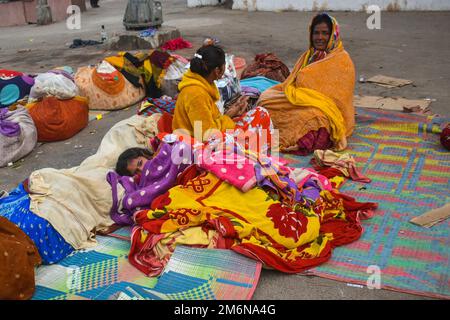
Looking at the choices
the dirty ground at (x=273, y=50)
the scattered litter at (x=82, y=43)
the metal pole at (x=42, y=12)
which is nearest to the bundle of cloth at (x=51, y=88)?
the dirty ground at (x=273, y=50)

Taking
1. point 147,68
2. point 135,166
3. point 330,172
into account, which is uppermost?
point 147,68

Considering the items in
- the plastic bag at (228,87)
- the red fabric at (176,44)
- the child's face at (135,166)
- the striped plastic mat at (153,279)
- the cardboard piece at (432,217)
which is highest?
the red fabric at (176,44)

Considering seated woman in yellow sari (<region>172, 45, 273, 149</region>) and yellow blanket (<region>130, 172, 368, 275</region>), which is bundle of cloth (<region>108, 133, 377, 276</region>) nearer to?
yellow blanket (<region>130, 172, 368, 275</region>)

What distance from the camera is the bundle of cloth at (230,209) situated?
3.20m

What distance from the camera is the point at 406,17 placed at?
440 inches

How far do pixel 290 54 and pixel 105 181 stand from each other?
5.49 meters

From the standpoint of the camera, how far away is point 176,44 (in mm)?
9578

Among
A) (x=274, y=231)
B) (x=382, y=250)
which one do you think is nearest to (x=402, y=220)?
(x=382, y=250)

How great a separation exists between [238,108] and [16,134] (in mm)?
2202

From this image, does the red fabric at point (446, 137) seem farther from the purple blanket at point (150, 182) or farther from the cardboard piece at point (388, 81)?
the purple blanket at point (150, 182)

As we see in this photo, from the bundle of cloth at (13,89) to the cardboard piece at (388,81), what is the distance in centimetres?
423

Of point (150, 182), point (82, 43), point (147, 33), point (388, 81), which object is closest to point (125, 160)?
point (150, 182)

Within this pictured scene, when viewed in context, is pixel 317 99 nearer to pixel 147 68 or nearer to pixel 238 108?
pixel 238 108
